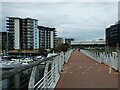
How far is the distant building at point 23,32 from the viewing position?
11012 centimetres

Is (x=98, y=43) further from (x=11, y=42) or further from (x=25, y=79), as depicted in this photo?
(x=25, y=79)

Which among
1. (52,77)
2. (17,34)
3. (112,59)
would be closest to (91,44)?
(17,34)

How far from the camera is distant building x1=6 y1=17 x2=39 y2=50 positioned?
110125 mm

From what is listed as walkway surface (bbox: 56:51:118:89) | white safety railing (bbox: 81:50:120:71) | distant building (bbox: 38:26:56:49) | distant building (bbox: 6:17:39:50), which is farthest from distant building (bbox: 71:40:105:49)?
walkway surface (bbox: 56:51:118:89)

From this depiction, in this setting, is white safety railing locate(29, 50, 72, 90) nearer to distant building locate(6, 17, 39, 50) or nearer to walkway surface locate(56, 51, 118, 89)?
walkway surface locate(56, 51, 118, 89)

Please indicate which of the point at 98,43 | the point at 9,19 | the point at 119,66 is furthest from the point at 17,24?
the point at 119,66

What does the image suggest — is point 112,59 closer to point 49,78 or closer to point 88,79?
point 88,79

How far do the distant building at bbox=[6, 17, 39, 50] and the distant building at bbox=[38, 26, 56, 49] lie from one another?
663cm

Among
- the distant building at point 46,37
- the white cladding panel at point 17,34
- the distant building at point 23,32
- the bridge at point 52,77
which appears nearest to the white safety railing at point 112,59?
the bridge at point 52,77

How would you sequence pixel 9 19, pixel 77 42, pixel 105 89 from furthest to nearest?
pixel 77 42, pixel 9 19, pixel 105 89

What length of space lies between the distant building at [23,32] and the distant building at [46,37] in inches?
261

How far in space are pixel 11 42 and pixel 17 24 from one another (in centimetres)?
1429

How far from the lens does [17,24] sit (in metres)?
115

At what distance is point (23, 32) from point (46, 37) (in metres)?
17.5
